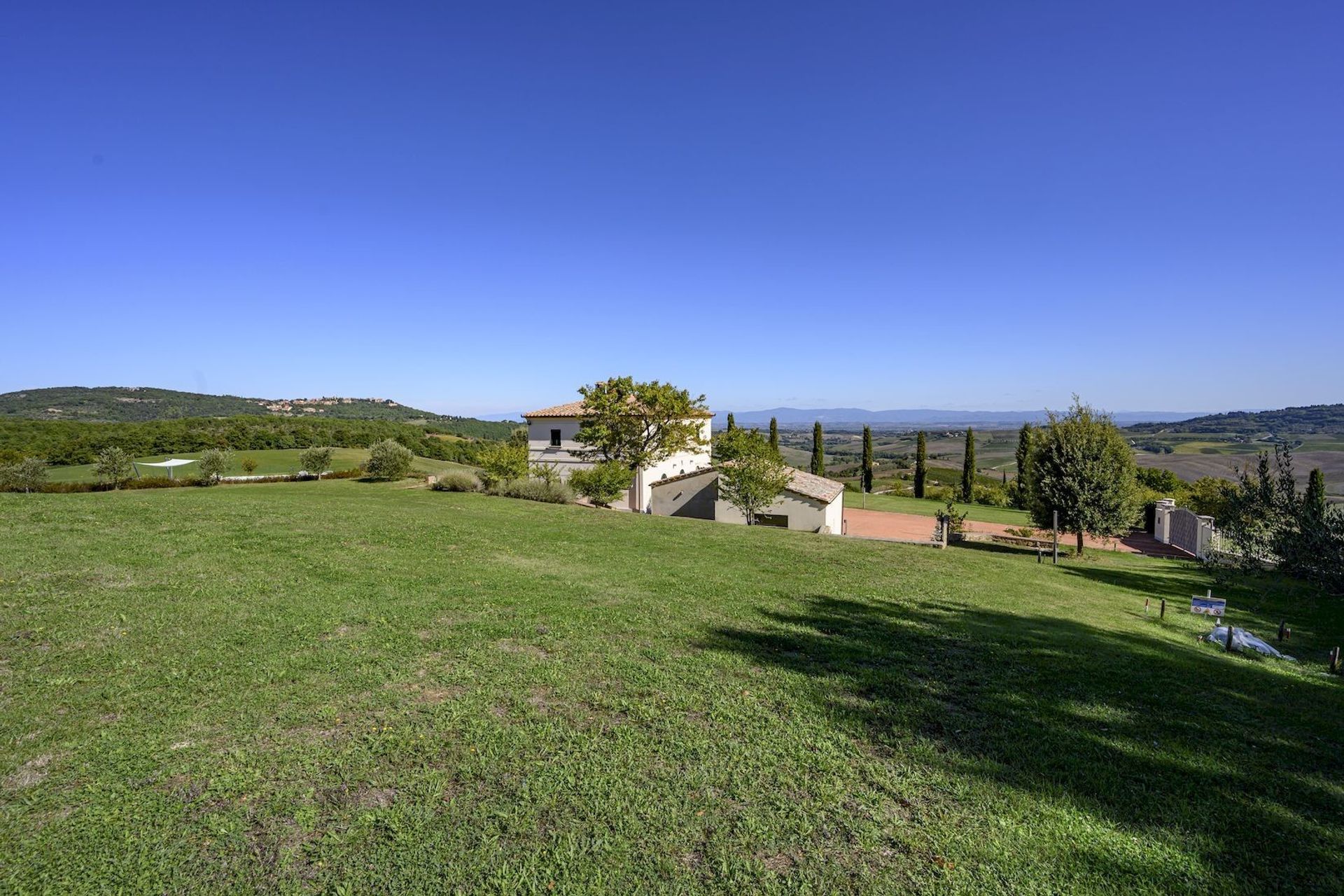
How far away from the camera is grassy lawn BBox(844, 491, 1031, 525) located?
119 feet

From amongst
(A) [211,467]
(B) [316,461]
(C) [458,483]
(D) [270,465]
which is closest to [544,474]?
(C) [458,483]

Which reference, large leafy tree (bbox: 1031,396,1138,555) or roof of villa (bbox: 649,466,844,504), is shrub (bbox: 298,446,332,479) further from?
large leafy tree (bbox: 1031,396,1138,555)

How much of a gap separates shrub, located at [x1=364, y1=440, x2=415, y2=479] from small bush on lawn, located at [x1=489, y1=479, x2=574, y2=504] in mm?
10168

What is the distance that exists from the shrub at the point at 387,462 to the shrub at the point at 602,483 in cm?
1286

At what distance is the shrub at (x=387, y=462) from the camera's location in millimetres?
31750

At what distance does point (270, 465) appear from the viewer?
40438 millimetres

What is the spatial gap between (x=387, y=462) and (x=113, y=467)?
1151 centimetres

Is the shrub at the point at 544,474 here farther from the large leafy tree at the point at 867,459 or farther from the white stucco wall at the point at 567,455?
the large leafy tree at the point at 867,459

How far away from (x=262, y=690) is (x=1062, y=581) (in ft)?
59.0

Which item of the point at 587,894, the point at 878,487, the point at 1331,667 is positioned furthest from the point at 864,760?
the point at 878,487

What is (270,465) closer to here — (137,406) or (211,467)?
(211,467)

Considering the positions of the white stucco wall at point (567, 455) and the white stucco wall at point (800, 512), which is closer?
the white stucco wall at point (800, 512)

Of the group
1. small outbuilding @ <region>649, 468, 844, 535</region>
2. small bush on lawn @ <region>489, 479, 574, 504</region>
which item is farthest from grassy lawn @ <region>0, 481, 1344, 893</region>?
small outbuilding @ <region>649, 468, 844, 535</region>

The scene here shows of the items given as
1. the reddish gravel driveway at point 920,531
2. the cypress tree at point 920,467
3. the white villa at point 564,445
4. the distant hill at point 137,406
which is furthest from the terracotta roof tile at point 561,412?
the distant hill at point 137,406
